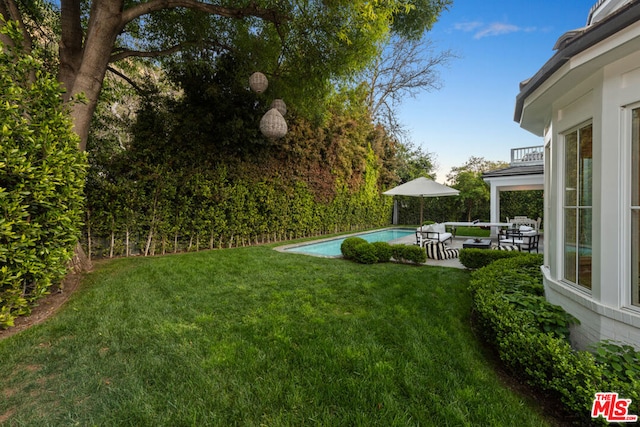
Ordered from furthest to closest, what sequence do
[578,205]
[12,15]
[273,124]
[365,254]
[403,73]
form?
[403,73]
[365,254]
[273,124]
[12,15]
[578,205]

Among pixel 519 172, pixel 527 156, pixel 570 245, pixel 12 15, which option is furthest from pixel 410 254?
pixel 527 156

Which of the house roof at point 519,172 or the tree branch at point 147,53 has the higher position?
the tree branch at point 147,53

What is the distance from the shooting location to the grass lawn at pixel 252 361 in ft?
6.75

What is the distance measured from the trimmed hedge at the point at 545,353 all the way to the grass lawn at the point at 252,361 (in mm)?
263

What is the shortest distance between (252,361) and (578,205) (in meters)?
3.91

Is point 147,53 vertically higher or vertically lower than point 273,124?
higher

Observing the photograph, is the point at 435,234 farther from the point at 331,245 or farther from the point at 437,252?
the point at 331,245

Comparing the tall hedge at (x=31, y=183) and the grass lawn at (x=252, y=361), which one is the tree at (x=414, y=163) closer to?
the grass lawn at (x=252, y=361)

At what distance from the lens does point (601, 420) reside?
1.81 m

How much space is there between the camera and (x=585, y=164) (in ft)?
9.47

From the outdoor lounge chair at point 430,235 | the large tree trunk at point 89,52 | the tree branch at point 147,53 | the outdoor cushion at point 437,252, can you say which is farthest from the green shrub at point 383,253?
the large tree trunk at point 89,52

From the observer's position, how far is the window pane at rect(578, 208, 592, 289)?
277 cm

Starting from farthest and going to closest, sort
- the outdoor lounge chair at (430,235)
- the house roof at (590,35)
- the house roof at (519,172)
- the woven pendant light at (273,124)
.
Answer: the house roof at (519,172) → the outdoor lounge chair at (430,235) → the woven pendant light at (273,124) → the house roof at (590,35)

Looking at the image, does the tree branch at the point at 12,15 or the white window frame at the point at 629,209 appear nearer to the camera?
the white window frame at the point at 629,209
